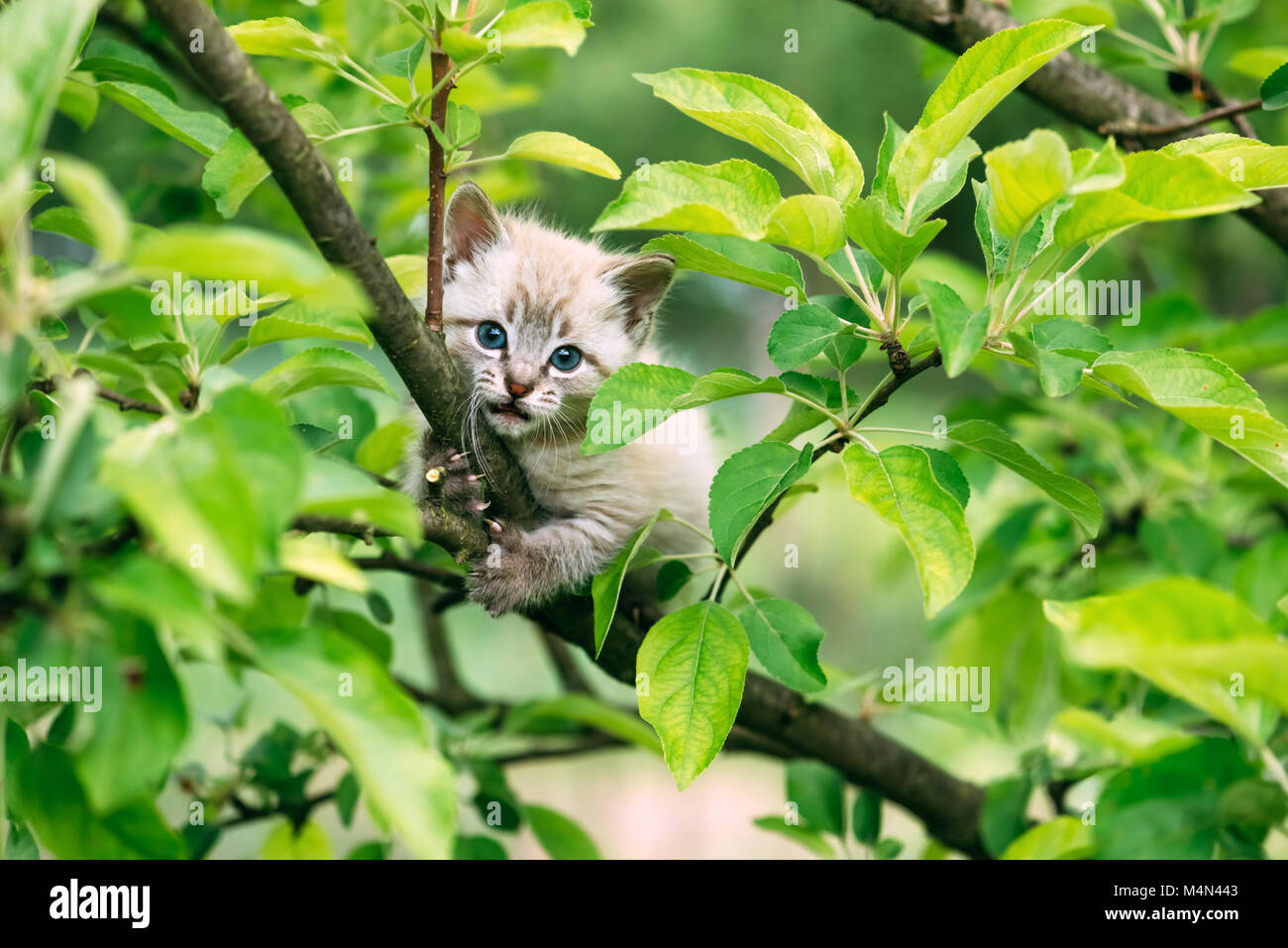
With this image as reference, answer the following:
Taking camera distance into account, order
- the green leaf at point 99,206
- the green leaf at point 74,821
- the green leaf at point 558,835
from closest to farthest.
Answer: the green leaf at point 99,206 < the green leaf at point 74,821 < the green leaf at point 558,835

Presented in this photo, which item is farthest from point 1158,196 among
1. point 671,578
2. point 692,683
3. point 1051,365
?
point 671,578

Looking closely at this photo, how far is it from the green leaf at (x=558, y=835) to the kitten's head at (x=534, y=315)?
91 cm

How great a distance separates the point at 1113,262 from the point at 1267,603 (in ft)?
6.16

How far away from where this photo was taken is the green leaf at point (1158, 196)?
49.3 inches

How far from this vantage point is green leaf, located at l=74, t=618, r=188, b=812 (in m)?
0.99

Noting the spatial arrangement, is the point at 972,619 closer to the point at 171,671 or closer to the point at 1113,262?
the point at 1113,262

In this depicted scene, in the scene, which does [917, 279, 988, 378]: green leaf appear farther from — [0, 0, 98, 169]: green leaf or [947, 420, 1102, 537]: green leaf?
[0, 0, 98, 169]: green leaf

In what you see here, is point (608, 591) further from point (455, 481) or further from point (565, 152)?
point (565, 152)

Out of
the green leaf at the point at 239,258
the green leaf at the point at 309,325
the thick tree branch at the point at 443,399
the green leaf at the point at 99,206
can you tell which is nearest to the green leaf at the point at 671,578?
the thick tree branch at the point at 443,399

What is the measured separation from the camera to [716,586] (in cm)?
177

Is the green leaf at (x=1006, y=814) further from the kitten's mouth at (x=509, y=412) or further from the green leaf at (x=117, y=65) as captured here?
the green leaf at (x=117, y=65)

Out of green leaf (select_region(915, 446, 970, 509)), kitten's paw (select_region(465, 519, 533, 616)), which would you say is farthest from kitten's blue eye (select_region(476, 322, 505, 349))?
green leaf (select_region(915, 446, 970, 509))

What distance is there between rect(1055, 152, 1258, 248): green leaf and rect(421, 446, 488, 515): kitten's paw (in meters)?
1.07
